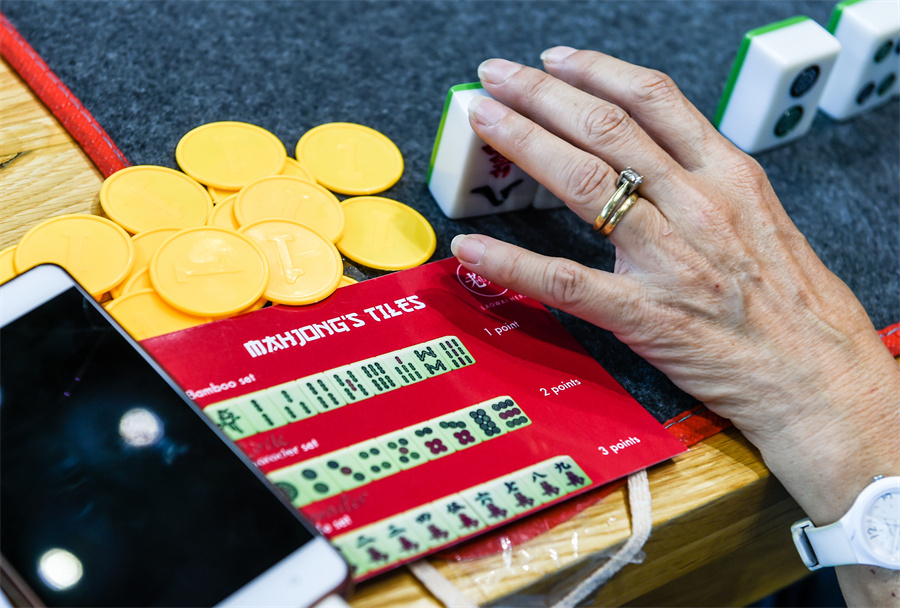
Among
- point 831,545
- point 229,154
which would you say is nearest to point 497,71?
point 229,154

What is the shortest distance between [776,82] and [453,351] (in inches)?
19.2

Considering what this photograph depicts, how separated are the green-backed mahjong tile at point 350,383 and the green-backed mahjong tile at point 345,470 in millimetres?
43

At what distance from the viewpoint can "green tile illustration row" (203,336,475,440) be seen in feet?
1.42

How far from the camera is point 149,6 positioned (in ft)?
2.54

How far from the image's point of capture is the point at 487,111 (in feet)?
1.82

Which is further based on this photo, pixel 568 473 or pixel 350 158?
pixel 350 158

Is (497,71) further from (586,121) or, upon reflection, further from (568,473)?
(568,473)

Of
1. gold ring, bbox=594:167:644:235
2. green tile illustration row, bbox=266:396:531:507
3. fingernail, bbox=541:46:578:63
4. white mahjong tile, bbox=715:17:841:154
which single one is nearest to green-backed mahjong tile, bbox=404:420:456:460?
green tile illustration row, bbox=266:396:531:507

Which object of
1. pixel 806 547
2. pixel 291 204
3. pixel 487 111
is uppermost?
pixel 487 111

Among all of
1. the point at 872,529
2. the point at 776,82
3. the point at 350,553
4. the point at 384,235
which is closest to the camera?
the point at 350,553

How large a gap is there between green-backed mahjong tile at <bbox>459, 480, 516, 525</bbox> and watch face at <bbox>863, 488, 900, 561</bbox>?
28 centimetres

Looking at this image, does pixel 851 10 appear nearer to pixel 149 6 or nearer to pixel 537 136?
pixel 537 136

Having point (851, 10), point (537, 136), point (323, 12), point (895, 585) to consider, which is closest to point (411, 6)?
point (323, 12)

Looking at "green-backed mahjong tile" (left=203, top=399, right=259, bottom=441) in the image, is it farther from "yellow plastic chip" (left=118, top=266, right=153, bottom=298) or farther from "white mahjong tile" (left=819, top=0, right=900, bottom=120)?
"white mahjong tile" (left=819, top=0, right=900, bottom=120)
